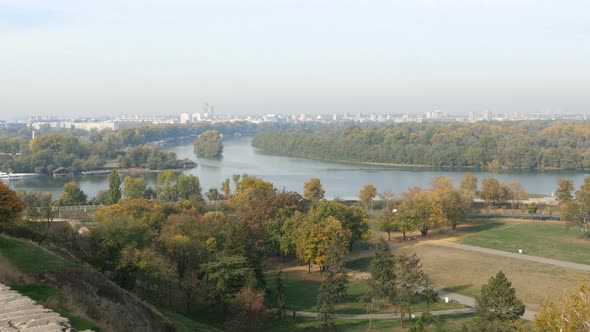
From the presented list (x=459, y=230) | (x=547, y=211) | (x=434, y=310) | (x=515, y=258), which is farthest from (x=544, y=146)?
(x=434, y=310)

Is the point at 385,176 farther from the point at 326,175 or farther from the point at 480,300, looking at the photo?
the point at 480,300

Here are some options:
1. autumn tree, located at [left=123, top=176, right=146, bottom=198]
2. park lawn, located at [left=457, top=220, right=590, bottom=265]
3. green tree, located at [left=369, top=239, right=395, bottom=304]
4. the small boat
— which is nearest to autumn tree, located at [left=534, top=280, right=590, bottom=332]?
green tree, located at [left=369, top=239, right=395, bottom=304]

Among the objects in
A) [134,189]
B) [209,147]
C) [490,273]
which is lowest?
[490,273]

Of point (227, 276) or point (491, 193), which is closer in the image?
point (227, 276)

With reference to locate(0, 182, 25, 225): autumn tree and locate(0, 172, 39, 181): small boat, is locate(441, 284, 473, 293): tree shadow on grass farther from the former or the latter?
locate(0, 172, 39, 181): small boat

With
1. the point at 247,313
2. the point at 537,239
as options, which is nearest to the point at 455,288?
the point at 247,313

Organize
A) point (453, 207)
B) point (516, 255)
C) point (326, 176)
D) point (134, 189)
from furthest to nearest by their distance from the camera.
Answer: point (326, 176), point (134, 189), point (453, 207), point (516, 255)

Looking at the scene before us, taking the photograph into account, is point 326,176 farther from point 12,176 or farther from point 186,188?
point 12,176

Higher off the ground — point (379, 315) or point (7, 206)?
point (7, 206)
